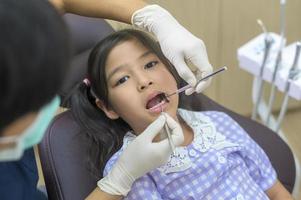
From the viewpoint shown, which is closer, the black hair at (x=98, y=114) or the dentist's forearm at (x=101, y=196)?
the dentist's forearm at (x=101, y=196)

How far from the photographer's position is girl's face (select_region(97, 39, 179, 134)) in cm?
125

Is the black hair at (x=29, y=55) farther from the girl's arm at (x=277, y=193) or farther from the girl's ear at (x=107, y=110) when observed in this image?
the girl's arm at (x=277, y=193)

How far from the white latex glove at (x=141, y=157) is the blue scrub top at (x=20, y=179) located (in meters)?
0.19

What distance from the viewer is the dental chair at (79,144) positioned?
1.35 metres

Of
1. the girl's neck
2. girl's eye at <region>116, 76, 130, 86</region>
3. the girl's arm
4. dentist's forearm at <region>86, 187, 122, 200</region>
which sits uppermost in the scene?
girl's eye at <region>116, 76, 130, 86</region>

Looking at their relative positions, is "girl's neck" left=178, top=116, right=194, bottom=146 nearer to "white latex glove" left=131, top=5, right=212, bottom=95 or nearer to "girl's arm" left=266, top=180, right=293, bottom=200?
"white latex glove" left=131, top=5, right=212, bottom=95

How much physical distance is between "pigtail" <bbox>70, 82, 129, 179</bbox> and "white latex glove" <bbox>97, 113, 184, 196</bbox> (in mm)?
190

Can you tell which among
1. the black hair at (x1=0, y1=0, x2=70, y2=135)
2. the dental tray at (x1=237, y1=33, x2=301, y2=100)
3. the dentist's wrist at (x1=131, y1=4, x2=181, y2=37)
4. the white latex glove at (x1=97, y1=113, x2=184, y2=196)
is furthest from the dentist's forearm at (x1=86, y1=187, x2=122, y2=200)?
the dental tray at (x1=237, y1=33, x2=301, y2=100)

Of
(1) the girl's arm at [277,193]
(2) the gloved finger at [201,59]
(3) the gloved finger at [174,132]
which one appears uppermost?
(2) the gloved finger at [201,59]

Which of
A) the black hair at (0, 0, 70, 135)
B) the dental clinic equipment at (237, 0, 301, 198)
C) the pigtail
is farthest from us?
the dental clinic equipment at (237, 0, 301, 198)

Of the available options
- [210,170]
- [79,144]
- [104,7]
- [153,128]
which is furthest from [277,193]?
[104,7]

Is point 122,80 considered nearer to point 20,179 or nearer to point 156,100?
point 156,100

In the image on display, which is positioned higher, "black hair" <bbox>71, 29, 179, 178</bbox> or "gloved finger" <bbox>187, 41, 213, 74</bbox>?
"gloved finger" <bbox>187, 41, 213, 74</bbox>

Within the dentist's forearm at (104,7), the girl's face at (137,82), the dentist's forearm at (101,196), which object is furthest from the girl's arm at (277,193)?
the dentist's forearm at (104,7)
